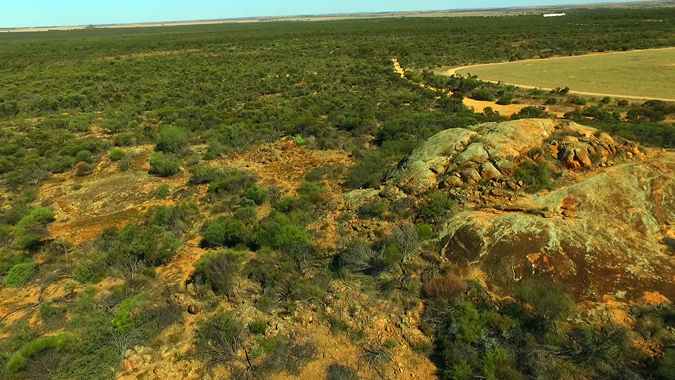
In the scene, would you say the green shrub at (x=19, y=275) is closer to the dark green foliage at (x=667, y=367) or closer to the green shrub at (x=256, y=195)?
the green shrub at (x=256, y=195)

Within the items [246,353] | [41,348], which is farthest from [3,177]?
[246,353]

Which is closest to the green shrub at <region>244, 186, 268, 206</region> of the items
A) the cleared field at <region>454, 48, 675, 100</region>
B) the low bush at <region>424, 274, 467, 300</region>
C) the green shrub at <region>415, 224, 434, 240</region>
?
the green shrub at <region>415, 224, 434, 240</region>

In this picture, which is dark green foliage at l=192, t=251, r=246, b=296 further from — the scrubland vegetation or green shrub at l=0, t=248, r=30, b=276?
green shrub at l=0, t=248, r=30, b=276

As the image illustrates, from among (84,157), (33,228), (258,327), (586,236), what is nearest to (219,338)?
(258,327)

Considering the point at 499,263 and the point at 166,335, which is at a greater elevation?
the point at 499,263

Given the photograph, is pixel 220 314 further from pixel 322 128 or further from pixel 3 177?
pixel 3 177

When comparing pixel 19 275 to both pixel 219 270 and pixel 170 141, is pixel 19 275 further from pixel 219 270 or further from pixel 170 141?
pixel 170 141
